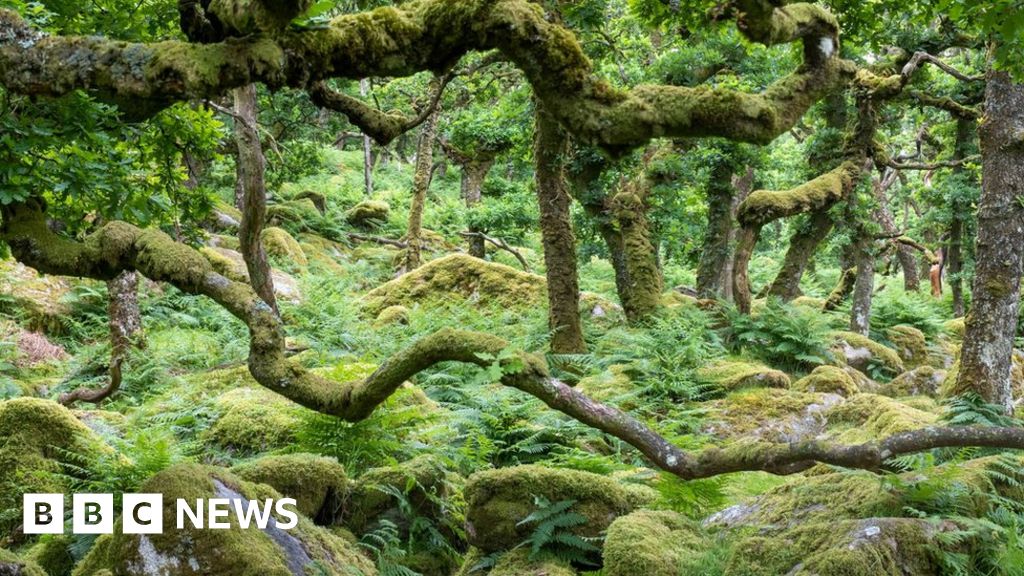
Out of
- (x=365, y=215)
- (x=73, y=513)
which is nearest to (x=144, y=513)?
(x=73, y=513)

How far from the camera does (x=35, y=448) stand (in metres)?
6.14

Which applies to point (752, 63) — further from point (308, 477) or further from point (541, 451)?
point (308, 477)

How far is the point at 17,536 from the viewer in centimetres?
557

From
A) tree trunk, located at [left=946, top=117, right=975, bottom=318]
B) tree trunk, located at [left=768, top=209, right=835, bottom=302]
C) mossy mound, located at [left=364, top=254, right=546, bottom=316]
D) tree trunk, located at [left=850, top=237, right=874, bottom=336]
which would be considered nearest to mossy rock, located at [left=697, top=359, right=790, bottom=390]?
tree trunk, located at [left=850, top=237, right=874, bottom=336]

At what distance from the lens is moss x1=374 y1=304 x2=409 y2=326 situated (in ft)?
49.4

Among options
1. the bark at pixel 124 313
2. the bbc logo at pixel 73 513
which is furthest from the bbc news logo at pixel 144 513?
the bark at pixel 124 313

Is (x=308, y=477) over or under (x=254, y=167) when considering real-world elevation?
under

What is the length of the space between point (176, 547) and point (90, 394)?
298 cm

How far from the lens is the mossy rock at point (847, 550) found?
4.20m

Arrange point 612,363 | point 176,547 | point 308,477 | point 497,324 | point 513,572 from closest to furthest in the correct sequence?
point 176,547, point 513,572, point 308,477, point 612,363, point 497,324

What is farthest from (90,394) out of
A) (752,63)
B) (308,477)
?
(752,63)

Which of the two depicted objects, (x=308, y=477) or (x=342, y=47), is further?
(x=308, y=477)

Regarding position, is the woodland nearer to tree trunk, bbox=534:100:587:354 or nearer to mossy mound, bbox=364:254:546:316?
tree trunk, bbox=534:100:587:354

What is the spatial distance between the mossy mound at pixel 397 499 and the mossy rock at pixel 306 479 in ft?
0.49
